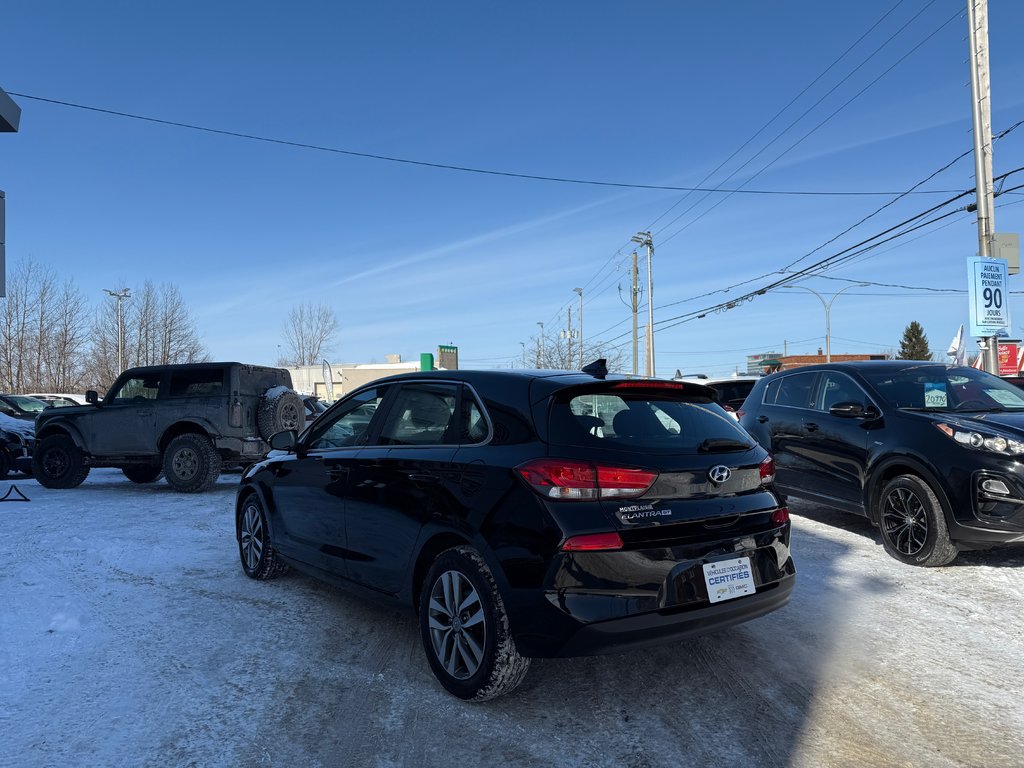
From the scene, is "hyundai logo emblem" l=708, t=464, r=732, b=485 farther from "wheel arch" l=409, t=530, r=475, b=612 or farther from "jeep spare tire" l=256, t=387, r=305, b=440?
"jeep spare tire" l=256, t=387, r=305, b=440

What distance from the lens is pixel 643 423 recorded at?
3.36 metres

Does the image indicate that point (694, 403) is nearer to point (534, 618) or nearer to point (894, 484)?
point (534, 618)

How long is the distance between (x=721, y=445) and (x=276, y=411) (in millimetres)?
8242

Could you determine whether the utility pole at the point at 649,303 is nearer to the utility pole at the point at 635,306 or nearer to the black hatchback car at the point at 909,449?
the utility pole at the point at 635,306

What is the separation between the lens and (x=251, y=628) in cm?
432

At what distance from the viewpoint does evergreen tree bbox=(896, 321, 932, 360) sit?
260ft

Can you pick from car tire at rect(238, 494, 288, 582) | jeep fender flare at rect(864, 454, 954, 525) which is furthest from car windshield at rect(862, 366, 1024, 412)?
car tire at rect(238, 494, 288, 582)

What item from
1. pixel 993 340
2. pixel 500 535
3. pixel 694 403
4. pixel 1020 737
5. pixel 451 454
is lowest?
pixel 1020 737

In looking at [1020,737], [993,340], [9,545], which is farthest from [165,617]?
[993,340]

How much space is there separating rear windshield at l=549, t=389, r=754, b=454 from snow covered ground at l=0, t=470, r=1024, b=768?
48.2 inches

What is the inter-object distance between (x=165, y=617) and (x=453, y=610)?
2392mm

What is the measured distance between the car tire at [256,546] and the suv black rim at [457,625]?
89.2 inches

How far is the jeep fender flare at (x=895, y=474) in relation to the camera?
5316 millimetres

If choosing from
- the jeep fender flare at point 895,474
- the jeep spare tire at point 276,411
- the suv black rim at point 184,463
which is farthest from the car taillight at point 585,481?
the suv black rim at point 184,463
